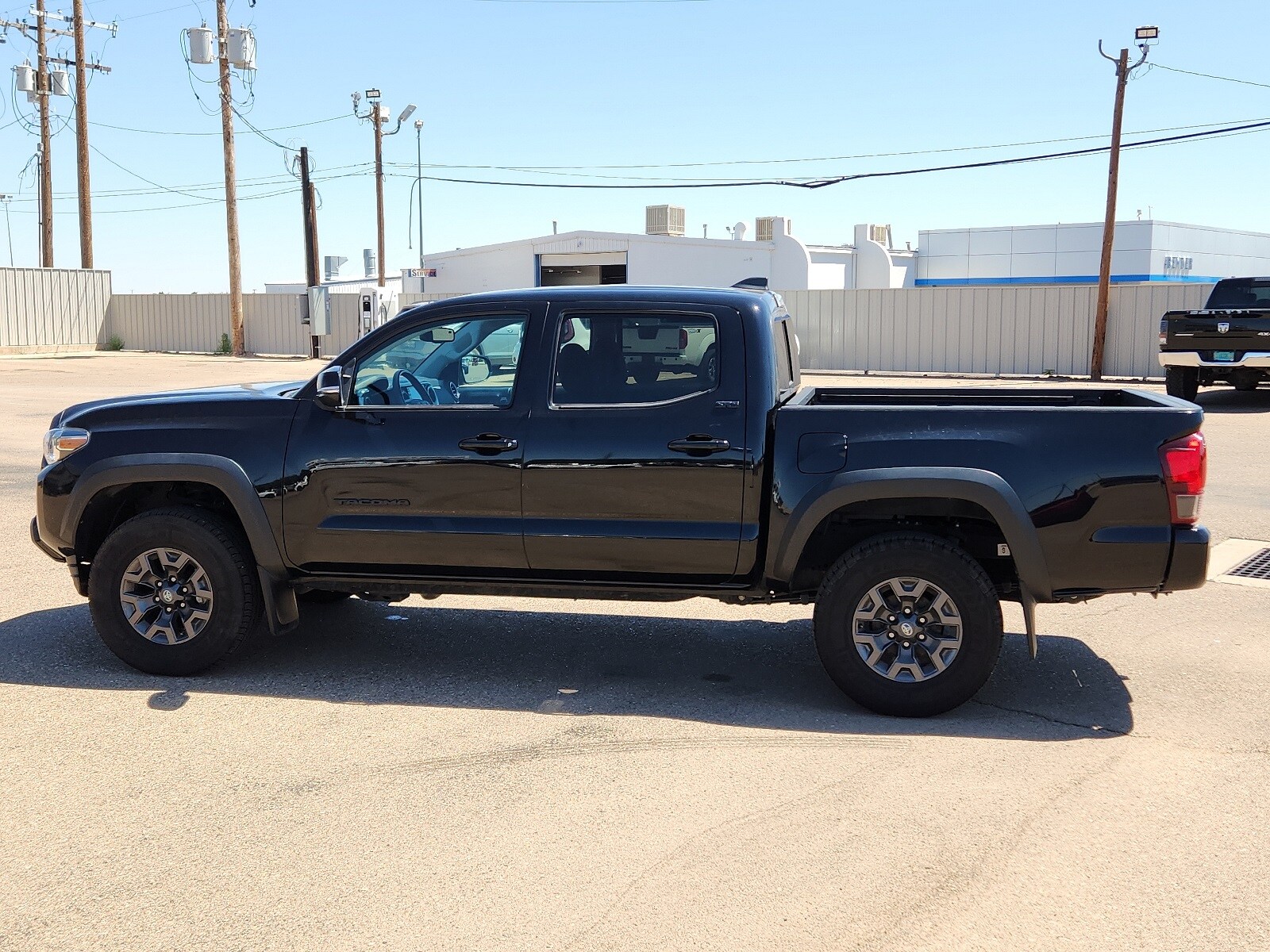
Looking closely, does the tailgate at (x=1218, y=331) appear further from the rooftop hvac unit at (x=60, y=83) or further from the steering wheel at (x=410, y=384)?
the rooftop hvac unit at (x=60, y=83)

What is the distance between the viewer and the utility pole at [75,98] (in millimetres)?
39250

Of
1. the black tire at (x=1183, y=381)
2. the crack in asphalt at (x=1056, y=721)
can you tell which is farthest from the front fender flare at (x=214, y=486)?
the black tire at (x=1183, y=381)

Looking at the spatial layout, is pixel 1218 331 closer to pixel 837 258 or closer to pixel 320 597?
pixel 320 597

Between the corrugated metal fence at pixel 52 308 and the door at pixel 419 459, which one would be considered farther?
the corrugated metal fence at pixel 52 308

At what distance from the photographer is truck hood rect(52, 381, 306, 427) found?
6047 mm

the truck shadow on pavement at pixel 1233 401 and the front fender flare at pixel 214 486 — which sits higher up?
the front fender flare at pixel 214 486

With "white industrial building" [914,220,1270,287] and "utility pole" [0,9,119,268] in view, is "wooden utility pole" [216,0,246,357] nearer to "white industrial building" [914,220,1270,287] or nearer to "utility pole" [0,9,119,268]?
"utility pole" [0,9,119,268]

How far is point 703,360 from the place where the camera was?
5648 millimetres

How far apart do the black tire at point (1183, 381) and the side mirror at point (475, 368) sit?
16.7m

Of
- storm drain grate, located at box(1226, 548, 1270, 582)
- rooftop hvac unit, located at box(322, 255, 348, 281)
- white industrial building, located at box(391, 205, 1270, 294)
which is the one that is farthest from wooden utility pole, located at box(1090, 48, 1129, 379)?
rooftop hvac unit, located at box(322, 255, 348, 281)

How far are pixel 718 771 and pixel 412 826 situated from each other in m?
1.18

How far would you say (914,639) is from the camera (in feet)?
17.7

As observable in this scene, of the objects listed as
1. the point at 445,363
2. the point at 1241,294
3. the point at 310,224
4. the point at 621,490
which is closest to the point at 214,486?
the point at 445,363

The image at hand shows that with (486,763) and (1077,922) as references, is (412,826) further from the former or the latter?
(1077,922)
